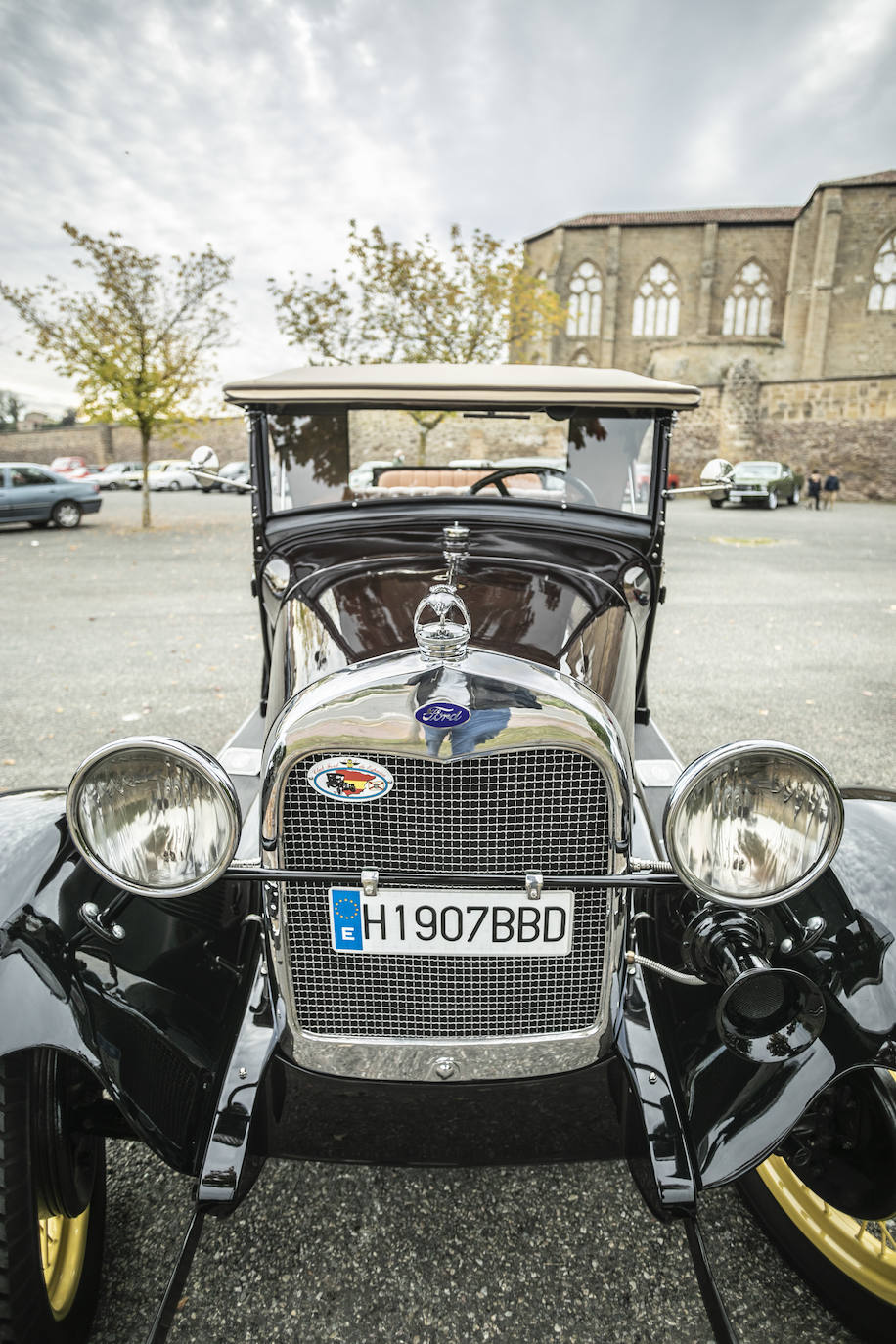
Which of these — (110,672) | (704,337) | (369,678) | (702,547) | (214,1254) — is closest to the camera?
(369,678)

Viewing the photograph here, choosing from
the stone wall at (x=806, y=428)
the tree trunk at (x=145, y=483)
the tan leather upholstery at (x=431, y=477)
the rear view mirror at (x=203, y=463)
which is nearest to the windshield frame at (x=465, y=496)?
the rear view mirror at (x=203, y=463)

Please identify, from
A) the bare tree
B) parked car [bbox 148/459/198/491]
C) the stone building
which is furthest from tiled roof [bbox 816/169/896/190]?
the bare tree

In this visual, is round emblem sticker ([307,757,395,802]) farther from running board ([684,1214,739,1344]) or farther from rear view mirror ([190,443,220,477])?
rear view mirror ([190,443,220,477])

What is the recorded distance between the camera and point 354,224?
16.4m

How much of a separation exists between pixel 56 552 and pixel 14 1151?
549 inches

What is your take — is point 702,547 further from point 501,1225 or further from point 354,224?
point 501,1225

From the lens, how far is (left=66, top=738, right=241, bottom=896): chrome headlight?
1.52 meters

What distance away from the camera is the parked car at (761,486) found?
79.1ft

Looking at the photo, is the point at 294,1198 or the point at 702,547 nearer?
the point at 294,1198

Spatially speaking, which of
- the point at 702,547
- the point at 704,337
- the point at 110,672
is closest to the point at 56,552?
the point at 110,672

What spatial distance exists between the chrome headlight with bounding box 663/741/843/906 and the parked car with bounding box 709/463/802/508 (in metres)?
23.7

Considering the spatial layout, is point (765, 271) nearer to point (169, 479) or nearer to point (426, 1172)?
point (169, 479)

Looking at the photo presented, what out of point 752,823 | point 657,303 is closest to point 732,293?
point 657,303

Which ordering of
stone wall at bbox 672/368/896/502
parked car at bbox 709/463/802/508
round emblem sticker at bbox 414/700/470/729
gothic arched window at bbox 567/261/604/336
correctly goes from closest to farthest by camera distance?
1. round emblem sticker at bbox 414/700/470/729
2. parked car at bbox 709/463/802/508
3. stone wall at bbox 672/368/896/502
4. gothic arched window at bbox 567/261/604/336
